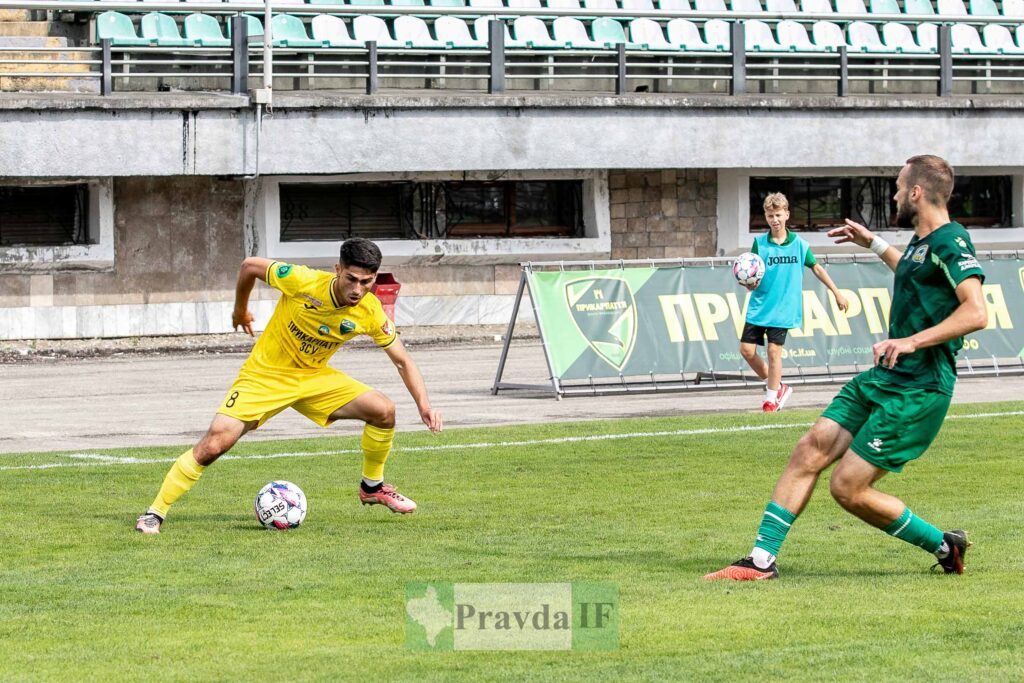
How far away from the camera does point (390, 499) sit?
34.9ft

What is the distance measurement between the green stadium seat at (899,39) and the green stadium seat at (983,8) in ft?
8.73

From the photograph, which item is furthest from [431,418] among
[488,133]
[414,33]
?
[414,33]

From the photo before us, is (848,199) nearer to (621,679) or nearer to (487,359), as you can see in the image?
(487,359)

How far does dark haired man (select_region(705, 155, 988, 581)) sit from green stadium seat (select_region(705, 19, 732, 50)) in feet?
77.8

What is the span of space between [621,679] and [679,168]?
79.2 feet

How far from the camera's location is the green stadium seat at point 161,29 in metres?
27.0

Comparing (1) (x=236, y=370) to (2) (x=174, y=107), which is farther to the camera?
(2) (x=174, y=107)

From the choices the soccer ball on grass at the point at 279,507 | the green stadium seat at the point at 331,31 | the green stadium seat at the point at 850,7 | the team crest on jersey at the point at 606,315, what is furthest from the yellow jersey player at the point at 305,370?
the green stadium seat at the point at 850,7

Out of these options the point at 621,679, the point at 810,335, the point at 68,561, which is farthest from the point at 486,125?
the point at 621,679

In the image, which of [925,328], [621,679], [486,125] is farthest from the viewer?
[486,125]

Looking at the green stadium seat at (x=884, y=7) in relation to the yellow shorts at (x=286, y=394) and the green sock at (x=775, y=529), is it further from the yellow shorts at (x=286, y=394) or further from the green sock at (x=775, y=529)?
the green sock at (x=775, y=529)

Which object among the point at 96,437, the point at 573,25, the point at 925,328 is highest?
the point at 573,25

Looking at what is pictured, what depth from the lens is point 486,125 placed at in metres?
27.6

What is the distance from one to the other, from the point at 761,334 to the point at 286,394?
7.58 m
